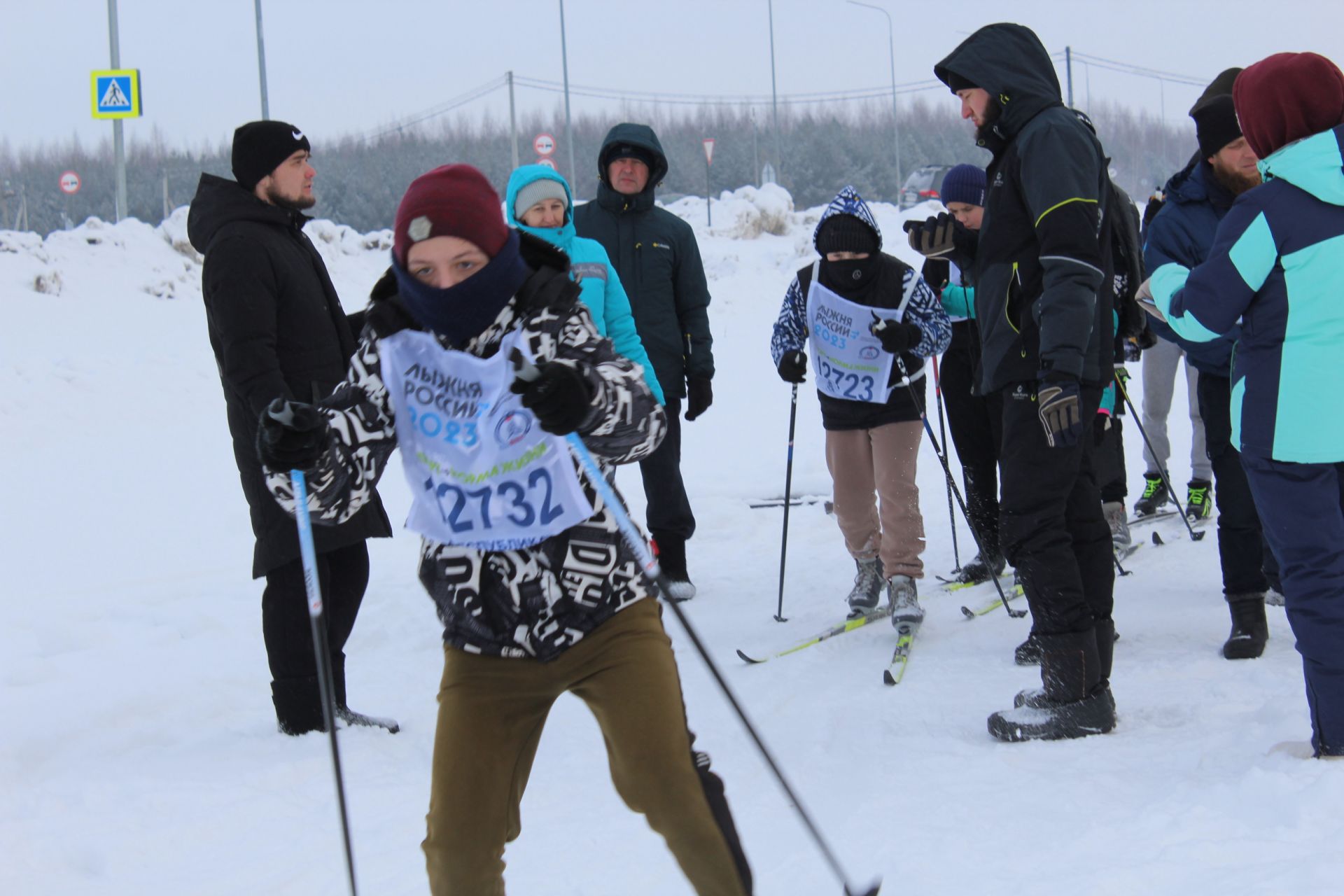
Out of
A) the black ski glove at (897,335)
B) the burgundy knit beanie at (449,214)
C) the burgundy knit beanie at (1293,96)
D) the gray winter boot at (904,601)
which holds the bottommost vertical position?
the gray winter boot at (904,601)

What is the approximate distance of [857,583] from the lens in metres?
5.47

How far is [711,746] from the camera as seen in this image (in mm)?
3850

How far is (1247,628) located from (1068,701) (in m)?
1.20

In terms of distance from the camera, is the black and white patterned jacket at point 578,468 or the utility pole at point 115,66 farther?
the utility pole at point 115,66

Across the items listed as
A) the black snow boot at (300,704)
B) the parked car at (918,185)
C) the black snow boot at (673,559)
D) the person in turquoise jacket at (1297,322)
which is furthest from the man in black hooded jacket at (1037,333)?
the parked car at (918,185)

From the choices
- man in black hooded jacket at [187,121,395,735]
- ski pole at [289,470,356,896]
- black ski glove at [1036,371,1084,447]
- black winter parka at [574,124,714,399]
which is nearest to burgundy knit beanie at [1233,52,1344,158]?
black ski glove at [1036,371,1084,447]

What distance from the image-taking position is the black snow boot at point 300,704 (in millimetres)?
3965

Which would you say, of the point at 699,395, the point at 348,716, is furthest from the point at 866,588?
the point at 348,716

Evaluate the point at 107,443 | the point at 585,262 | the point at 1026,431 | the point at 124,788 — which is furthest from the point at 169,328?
the point at 1026,431

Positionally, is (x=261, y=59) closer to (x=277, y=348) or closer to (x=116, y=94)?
(x=116, y=94)

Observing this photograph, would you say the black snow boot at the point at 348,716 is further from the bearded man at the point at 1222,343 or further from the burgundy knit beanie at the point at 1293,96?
the burgundy knit beanie at the point at 1293,96

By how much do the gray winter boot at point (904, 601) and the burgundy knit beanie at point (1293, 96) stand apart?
251cm

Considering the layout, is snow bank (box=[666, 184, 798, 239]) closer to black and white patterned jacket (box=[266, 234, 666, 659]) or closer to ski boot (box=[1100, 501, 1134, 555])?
ski boot (box=[1100, 501, 1134, 555])

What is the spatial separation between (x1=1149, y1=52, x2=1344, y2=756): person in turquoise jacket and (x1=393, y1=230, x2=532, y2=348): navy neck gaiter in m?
1.93
